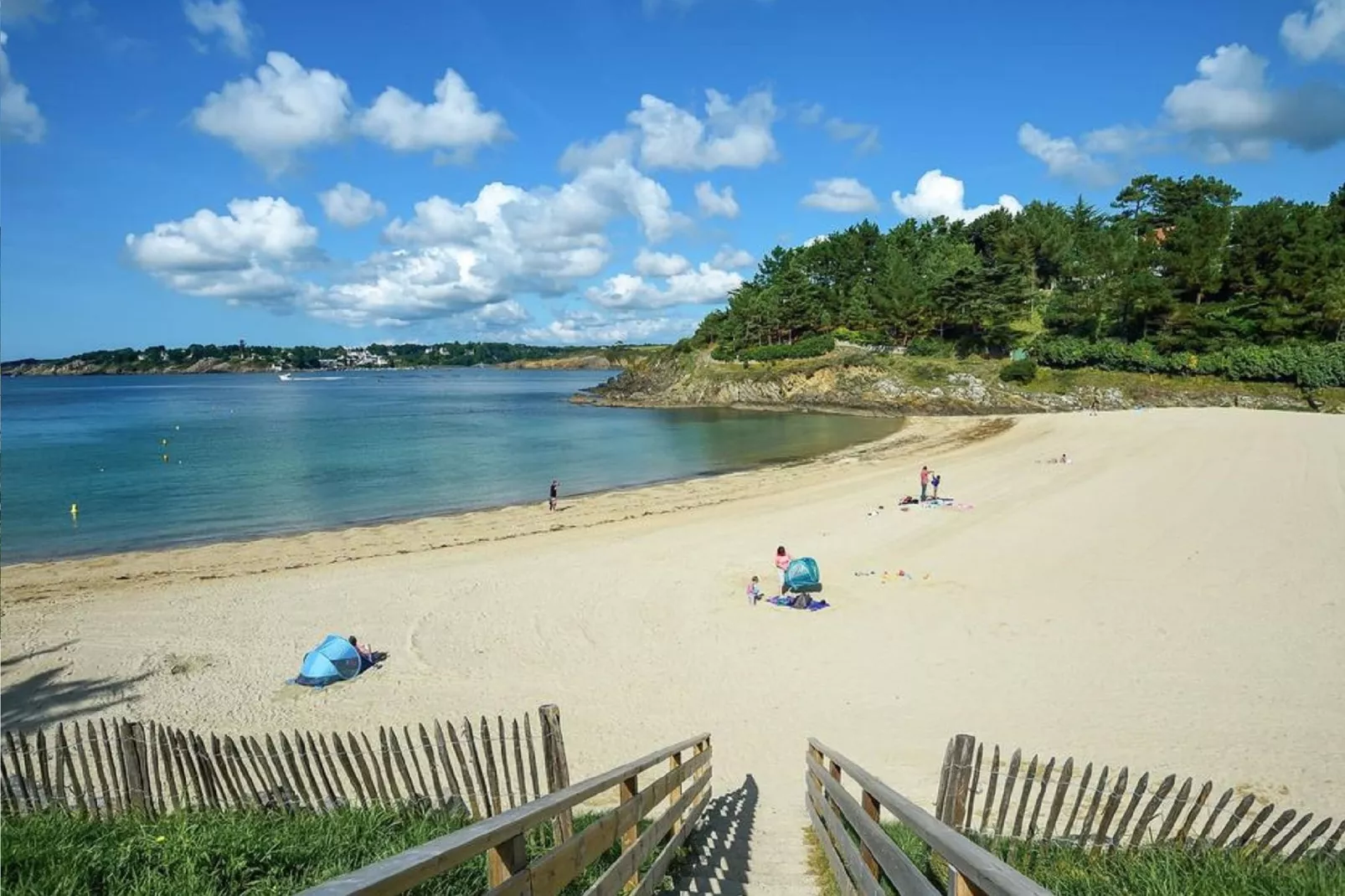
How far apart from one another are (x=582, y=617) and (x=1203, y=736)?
11.5 m

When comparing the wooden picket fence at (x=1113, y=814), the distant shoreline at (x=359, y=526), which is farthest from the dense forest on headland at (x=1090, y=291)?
the wooden picket fence at (x=1113, y=814)

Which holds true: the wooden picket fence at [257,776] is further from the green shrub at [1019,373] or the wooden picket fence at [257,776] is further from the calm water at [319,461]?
the green shrub at [1019,373]

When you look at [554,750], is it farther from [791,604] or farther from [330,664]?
[791,604]

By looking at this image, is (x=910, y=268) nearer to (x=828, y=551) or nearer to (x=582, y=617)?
(x=828, y=551)

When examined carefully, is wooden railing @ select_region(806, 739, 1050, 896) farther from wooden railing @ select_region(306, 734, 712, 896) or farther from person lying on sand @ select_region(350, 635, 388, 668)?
person lying on sand @ select_region(350, 635, 388, 668)

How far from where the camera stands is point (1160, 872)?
4.68 meters

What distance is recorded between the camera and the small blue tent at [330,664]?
44.7 feet

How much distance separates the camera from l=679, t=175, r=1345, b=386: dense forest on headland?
57.8m

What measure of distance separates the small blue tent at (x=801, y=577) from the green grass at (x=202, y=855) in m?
11.6

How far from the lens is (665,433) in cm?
6084

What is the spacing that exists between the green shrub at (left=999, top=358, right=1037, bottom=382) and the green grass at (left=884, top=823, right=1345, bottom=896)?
64487 mm

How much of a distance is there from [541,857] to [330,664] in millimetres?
12415

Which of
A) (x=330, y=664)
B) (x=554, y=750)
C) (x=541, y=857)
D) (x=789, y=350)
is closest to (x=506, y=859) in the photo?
(x=541, y=857)

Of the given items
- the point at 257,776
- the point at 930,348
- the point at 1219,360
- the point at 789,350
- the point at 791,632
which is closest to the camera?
the point at 257,776
